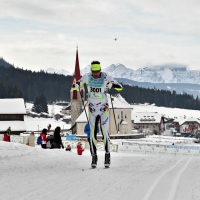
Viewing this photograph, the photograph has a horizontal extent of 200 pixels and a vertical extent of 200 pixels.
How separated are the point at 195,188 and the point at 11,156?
6.35 meters

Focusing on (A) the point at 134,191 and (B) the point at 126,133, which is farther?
(B) the point at 126,133

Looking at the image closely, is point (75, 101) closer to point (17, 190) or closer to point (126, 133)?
point (126, 133)

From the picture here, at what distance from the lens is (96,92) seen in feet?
33.9

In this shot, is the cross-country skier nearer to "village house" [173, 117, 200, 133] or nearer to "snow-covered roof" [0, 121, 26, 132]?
"snow-covered roof" [0, 121, 26, 132]

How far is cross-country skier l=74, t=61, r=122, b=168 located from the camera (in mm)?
10188

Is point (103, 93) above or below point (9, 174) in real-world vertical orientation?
above

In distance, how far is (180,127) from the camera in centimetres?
17362

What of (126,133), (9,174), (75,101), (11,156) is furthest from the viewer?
(75,101)

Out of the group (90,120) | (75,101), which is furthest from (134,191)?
(75,101)

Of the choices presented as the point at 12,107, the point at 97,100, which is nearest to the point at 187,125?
the point at 12,107

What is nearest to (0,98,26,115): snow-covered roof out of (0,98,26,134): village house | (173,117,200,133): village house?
(0,98,26,134): village house

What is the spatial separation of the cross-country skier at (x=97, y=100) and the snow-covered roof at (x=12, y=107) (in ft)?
217

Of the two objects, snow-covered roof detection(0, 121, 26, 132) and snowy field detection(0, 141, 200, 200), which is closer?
snowy field detection(0, 141, 200, 200)

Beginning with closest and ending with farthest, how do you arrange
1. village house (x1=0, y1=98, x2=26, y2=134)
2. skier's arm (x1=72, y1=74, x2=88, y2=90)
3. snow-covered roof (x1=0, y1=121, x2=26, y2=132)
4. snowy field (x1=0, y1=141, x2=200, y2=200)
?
1. snowy field (x1=0, y1=141, x2=200, y2=200)
2. skier's arm (x1=72, y1=74, x2=88, y2=90)
3. snow-covered roof (x1=0, y1=121, x2=26, y2=132)
4. village house (x1=0, y1=98, x2=26, y2=134)
